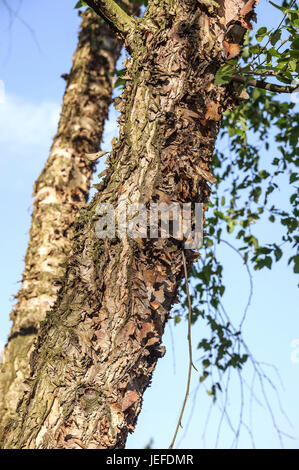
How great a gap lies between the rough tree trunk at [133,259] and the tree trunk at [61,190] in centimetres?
133

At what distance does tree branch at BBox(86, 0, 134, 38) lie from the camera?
2.15 m

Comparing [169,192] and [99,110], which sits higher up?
[99,110]

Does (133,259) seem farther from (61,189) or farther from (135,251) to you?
(61,189)

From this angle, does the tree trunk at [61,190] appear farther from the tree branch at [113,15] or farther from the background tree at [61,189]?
the tree branch at [113,15]

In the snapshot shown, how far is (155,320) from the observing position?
1768 mm

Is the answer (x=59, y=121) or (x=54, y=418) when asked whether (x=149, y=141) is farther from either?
(x=59, y=121)

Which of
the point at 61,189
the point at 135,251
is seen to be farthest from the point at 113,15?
the point at 61,189

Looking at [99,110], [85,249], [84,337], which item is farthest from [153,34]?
[99,110]

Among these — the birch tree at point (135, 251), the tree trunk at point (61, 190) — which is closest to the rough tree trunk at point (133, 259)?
the birch tree at point (135, 251)

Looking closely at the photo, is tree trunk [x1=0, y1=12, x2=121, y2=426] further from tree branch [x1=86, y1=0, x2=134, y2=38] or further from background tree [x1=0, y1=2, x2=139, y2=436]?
tree branch [x1=86, y1=0, x2=134, y2=38]

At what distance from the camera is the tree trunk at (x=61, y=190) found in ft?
10.7

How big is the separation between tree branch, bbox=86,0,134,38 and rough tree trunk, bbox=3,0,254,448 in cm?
10

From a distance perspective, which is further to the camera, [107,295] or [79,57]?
[79,57]

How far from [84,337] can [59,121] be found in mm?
2896
